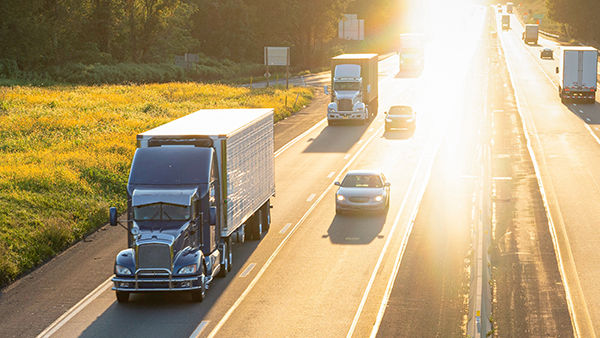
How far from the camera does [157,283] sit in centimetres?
2020

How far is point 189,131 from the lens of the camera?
2261 centimetres

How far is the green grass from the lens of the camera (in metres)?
27.3

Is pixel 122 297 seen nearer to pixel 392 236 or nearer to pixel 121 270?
pixel 121 270

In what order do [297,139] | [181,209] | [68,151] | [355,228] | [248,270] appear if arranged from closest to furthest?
[181,209] < [248,270] < [355,228] < [68,151] < [297,139]

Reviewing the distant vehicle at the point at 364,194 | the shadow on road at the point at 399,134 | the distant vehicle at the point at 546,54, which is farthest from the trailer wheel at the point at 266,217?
the distant vehicle at the point at 546,54

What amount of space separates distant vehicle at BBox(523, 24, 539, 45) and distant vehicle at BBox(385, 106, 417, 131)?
99.1 meters

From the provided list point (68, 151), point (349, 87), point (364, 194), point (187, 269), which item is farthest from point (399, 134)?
point (187, 269)

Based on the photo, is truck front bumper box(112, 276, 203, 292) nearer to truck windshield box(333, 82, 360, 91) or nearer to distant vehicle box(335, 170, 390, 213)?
distant vehicle box(335, 170, 390, 213)

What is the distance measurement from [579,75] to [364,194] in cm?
4520

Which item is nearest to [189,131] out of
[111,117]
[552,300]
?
[552,300]

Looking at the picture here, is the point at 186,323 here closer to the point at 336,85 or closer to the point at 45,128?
the point at 45,128

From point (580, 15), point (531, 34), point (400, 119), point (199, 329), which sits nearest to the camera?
point (199, 329)

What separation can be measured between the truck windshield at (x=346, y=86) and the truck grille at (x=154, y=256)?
130ft

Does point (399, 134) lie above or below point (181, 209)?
below
